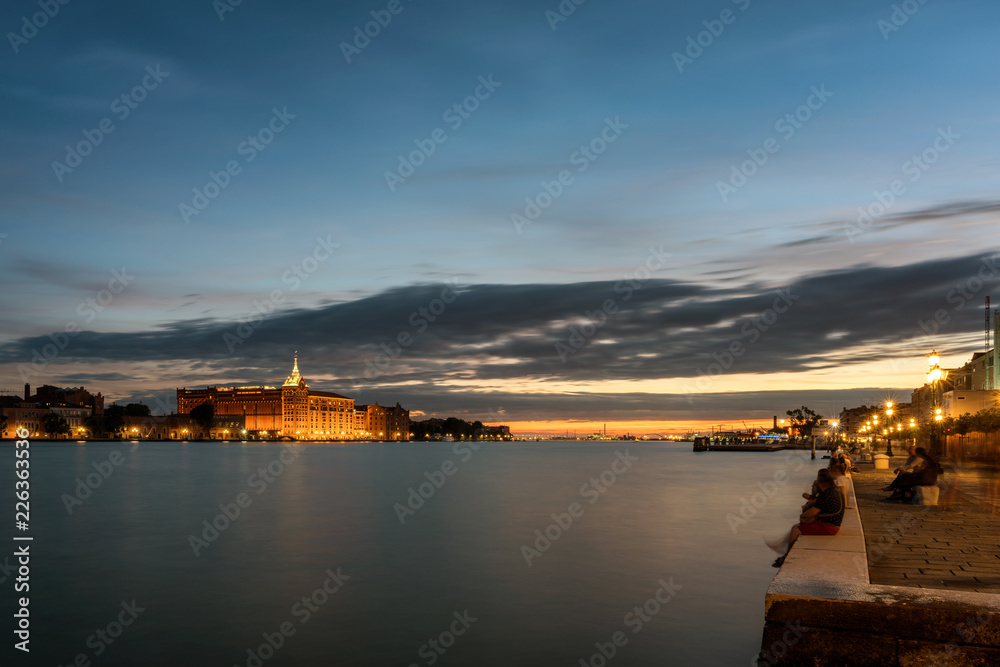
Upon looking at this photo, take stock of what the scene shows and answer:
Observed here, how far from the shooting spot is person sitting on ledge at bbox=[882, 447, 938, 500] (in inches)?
890

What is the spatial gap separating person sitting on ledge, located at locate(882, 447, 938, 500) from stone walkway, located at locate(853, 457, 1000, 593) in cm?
64

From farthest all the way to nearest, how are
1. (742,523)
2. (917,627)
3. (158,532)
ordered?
1. (742,523)
2. (158,532)
3. (917,627)

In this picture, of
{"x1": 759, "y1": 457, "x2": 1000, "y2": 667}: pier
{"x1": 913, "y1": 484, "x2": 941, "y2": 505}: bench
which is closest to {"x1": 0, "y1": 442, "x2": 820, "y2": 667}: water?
{"x1": 759, "y1": 457, "x2": 1000, "y2": 667}: pier

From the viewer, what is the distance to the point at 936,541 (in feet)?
49.7

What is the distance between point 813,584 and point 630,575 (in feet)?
41.1

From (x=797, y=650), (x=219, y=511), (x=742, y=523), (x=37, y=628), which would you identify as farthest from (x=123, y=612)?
(x=742, y=523)

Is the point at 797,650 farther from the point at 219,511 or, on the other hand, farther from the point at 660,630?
the point at 219,511

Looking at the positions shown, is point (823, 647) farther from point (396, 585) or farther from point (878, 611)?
point (396, 585)

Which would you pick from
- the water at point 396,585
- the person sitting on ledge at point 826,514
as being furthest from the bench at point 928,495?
the person sitting on ledge at point 826,514

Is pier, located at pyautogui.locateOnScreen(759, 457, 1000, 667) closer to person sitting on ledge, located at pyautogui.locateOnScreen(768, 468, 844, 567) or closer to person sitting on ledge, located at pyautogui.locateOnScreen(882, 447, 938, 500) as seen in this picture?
person sitting on ledge, located at pyautogui.locateOnScreen(768, 468, 844, 567)

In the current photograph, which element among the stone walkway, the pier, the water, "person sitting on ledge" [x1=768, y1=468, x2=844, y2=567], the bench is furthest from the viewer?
the bench

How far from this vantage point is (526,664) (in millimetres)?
13680

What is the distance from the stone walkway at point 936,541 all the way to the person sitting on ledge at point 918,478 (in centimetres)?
64

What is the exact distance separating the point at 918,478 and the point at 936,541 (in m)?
8.64
